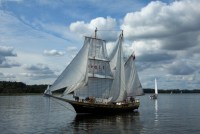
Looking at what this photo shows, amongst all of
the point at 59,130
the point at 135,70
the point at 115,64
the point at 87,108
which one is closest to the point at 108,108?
the point at 87,108

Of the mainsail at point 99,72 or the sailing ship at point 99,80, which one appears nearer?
the sailing ship at point 99,80

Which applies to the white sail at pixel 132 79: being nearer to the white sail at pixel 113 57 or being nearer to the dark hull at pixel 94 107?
the white sail at pixel 113 57

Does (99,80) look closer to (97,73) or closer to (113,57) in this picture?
(97,73)

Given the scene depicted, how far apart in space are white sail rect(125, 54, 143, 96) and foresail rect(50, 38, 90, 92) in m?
17.0

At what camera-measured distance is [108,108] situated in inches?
2899

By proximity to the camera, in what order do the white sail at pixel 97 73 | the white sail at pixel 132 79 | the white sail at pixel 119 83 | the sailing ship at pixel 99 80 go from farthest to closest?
the white sail at pixel 132 79 < the white sail at pixel 97 73 < the white sail at pixel 119 83 < the sailing ship at pixel 99 80

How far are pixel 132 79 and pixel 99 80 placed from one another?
1194 centimetres

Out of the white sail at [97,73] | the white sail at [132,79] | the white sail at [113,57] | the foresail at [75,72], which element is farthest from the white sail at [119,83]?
the foresail at [75,72]

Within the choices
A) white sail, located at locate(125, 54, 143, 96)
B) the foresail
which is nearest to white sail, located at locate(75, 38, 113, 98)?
the foresail

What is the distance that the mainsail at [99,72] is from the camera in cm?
6956

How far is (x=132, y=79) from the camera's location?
8681 centimetres

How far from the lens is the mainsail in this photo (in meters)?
69.6

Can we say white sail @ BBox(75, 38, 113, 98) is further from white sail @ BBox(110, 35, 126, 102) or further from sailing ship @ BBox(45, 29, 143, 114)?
white sail @ BBox(110, 35, 126, 102)

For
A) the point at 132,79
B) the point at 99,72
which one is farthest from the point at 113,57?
the point at 132,79
